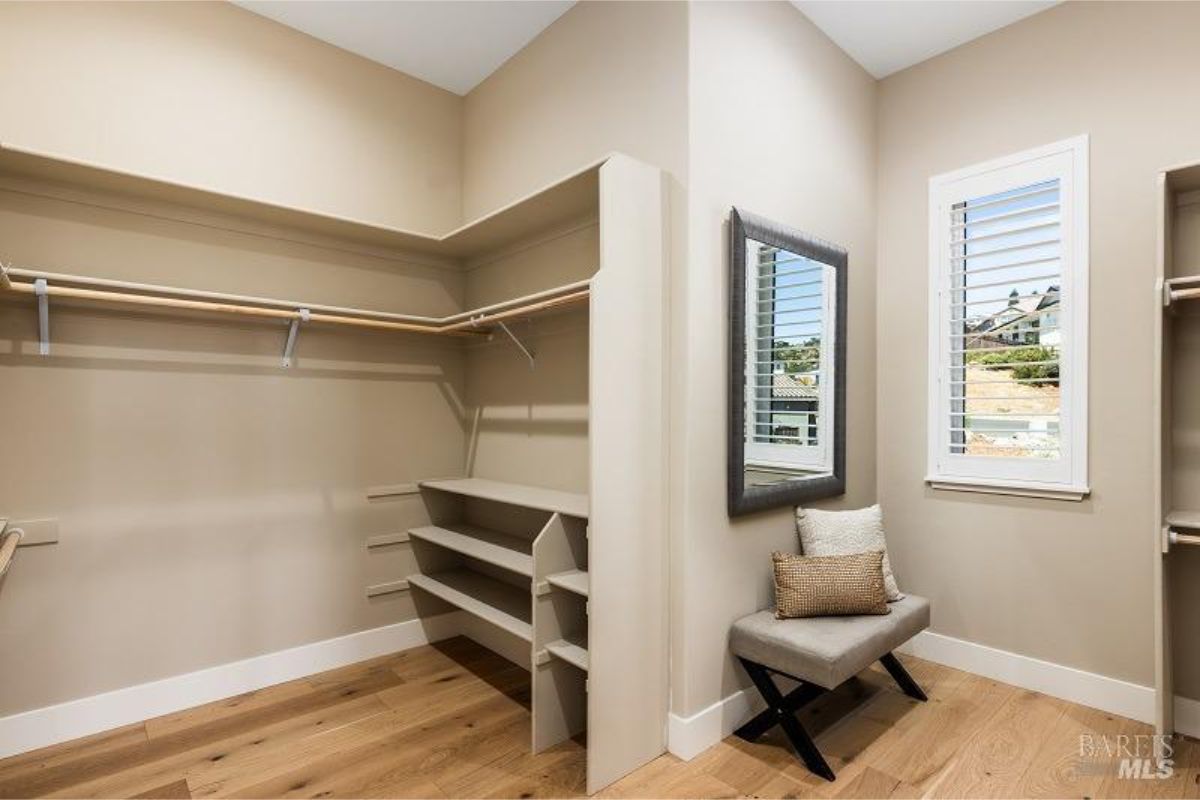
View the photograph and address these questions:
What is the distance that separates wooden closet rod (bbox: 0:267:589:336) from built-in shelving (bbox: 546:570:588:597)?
1011mm

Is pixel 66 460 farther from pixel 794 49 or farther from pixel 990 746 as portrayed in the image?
pixel 990 746

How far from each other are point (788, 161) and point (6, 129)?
9.93 feet

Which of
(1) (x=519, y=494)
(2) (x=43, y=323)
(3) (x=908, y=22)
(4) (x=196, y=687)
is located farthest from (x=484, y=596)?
(3) (x=908, y=22)

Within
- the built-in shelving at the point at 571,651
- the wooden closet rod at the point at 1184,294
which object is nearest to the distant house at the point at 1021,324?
the wooden closet rod at the point at 1184,294

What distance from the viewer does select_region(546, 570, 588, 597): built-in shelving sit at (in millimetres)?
2125

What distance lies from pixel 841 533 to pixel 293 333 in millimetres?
2543

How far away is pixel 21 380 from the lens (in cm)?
224

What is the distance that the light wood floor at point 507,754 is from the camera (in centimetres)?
201

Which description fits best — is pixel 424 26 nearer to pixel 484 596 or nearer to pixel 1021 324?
pixel 484 596

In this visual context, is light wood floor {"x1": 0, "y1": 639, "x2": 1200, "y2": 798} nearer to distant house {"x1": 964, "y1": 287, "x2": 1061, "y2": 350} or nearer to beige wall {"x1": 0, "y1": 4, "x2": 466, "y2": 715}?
beige wall {"x1": 0, "y1": 4, "x2": 466, "y2": 715}

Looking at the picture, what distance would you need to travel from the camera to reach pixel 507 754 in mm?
2223

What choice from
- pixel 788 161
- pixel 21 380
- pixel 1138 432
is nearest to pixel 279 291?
pixel 21 380

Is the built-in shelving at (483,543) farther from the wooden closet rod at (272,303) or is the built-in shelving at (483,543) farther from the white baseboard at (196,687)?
the wooden closet rod at (272,303)

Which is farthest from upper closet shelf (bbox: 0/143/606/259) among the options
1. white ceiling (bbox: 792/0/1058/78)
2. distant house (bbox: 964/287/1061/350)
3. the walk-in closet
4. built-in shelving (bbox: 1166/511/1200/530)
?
built-in shelving (bbox: 1166/511/1200/530)
